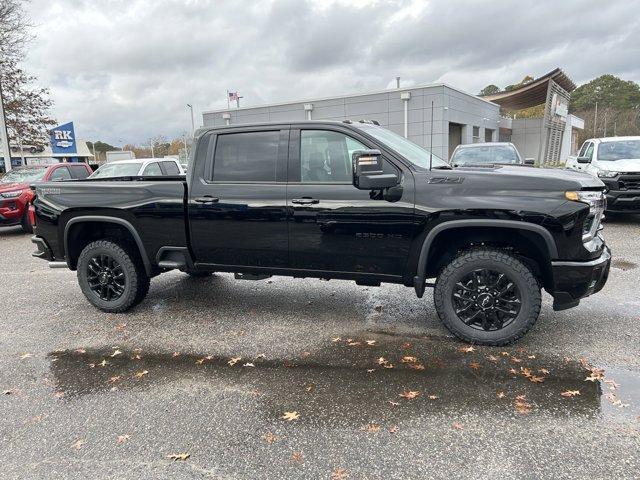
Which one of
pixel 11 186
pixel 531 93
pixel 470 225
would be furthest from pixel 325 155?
pixel 531 93

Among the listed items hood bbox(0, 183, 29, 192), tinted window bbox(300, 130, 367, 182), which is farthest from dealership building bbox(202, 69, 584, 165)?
tinted window bbox(300, 130, 367, 182)

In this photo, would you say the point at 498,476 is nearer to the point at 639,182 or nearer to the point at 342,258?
the point at 342,258

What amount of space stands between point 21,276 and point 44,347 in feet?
11.6

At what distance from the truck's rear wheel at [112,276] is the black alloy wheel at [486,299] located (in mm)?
3401

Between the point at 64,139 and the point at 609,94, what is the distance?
257 ft

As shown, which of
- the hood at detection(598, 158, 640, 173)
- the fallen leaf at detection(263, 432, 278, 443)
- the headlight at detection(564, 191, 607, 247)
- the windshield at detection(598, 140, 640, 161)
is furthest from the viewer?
the windshield at detection(598, 140, 640, 161)

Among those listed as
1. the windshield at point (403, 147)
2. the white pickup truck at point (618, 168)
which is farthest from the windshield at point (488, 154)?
the windshield at point (403, 147)

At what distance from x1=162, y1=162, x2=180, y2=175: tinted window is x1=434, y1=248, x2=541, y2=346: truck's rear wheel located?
9.88 metres

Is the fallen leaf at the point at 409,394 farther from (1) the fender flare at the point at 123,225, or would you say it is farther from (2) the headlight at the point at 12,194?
(2) the headlight at the point at 12,194

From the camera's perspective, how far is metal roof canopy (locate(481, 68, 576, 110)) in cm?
2873

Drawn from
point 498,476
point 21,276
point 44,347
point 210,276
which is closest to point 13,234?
point 21,276

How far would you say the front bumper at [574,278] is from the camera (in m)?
3.65

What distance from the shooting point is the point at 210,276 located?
6688mm

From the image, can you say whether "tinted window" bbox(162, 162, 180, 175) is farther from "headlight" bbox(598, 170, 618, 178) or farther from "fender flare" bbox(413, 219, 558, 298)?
"headlight" bbox(598, 170, 618, 178)
